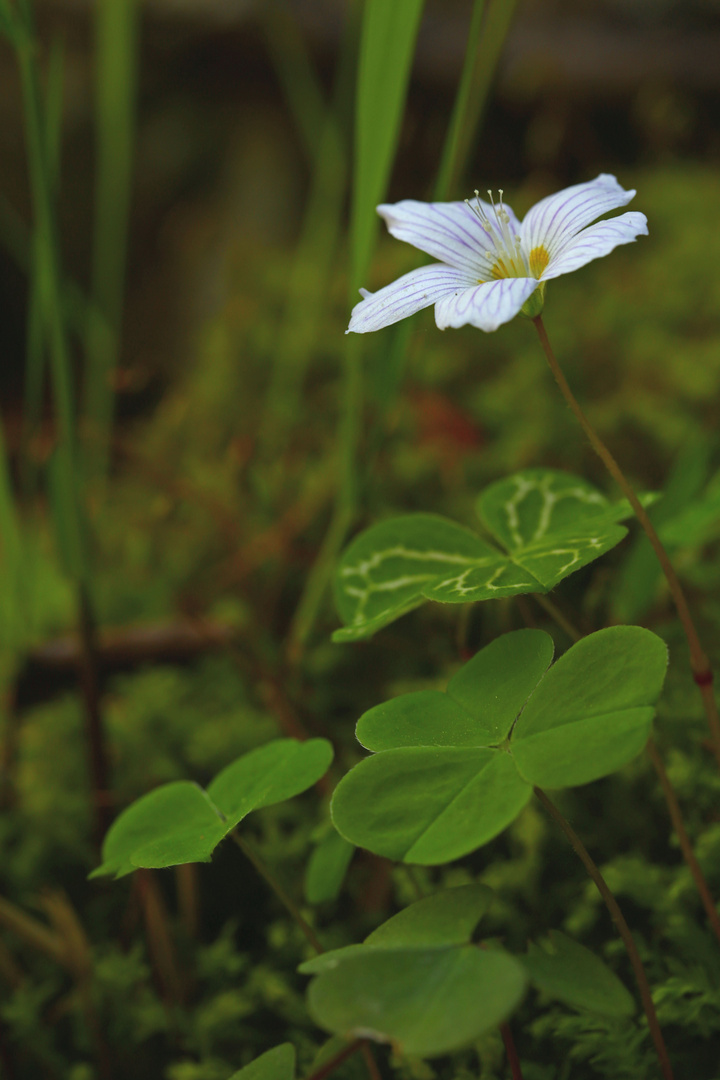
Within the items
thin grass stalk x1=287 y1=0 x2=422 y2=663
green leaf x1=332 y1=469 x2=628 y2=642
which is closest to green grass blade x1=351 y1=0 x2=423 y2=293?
thin grass stalk x1=287 y1=0 x2=422 y2=663

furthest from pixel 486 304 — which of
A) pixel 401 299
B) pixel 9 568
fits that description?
pixel 9 568

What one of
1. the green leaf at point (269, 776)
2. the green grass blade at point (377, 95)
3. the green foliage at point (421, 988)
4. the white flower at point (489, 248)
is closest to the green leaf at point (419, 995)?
the green foliage at point (421, 988)

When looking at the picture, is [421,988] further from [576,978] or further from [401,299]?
[401,299]

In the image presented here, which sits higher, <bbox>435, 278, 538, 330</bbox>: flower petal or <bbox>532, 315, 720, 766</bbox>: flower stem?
<bbox>435, 278, 538, 330</bbox>: flower petal

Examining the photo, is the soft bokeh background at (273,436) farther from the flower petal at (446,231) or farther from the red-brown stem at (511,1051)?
the flower petal at (446,231)

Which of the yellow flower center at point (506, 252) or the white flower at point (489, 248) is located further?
the yellow flower center at point (506, 252)

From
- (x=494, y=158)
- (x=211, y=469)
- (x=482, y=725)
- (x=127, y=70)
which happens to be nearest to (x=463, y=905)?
(x=482, y=725)

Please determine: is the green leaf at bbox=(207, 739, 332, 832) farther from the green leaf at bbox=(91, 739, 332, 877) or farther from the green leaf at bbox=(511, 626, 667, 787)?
the green leaf at bbox=(511, 626, 667, 787)
